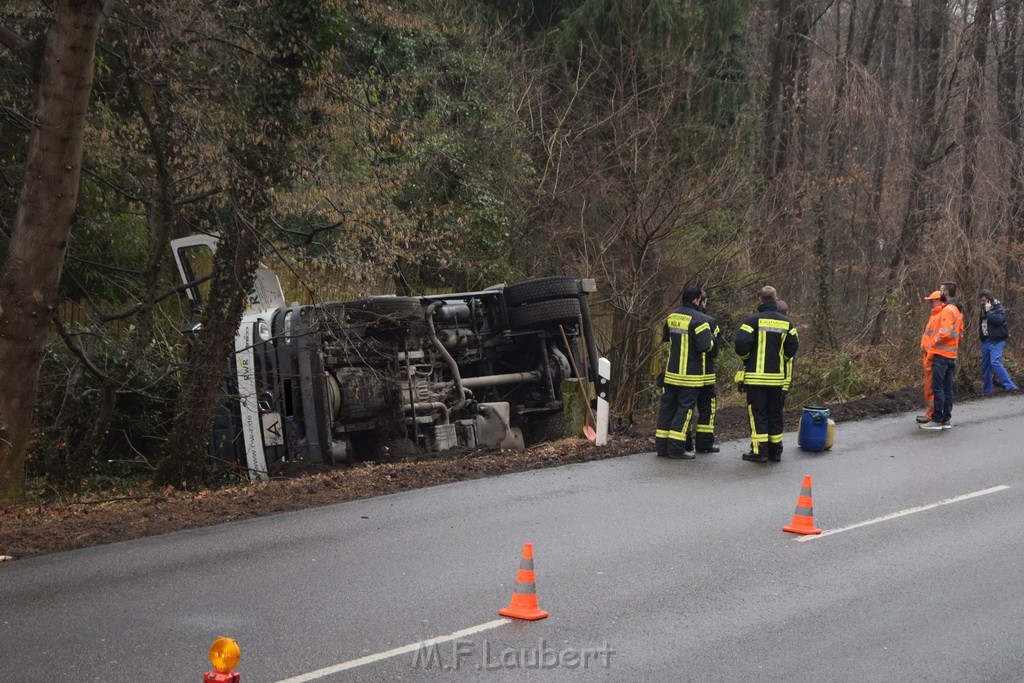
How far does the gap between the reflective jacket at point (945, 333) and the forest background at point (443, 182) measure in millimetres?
3602

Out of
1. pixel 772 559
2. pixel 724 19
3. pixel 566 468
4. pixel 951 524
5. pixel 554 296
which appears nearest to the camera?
pixel 772 559

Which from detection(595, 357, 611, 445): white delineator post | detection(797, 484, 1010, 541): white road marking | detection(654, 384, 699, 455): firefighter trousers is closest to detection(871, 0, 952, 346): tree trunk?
detection(595, 357, 611, 445): white delineator post

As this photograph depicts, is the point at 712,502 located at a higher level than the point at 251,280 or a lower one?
lower

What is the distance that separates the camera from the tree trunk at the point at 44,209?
10422 mm

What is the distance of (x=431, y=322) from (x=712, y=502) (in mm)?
4584

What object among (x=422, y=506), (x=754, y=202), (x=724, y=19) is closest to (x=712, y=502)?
(x=422, y=506)

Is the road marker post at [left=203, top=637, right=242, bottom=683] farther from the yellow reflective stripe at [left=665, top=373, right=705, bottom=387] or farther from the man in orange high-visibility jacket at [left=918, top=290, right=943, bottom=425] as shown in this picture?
the man in orange high-visibility jacket at [left=918, top=290, right=943, bottom=425]

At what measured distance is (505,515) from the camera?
9.52 metres

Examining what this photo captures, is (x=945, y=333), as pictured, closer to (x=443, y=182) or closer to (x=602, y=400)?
(x=602, y=400)

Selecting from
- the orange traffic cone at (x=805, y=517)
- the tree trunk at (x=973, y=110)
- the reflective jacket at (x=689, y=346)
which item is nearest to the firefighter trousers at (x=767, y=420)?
the reflective jacket at (x=689, y=346)

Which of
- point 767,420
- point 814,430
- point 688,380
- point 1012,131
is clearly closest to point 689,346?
point 688,380

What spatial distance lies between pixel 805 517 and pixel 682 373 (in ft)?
11.8

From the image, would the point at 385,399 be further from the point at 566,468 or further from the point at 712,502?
the point at 712,502

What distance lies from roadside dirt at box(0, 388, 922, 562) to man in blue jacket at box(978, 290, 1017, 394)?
23.0ft
